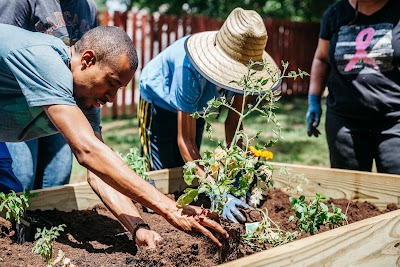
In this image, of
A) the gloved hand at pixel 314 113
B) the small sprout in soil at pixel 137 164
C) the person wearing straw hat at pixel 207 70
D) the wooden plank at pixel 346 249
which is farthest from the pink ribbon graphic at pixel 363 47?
the small sprout in soil at pixel 137 164

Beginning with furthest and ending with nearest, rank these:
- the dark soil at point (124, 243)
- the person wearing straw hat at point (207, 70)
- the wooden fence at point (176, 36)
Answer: the wooden fence at point (176, 36) < the person wearing straw hat at point (207, 70) < the dark soil at point (124, 243)

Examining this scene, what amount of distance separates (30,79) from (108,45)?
37 centimetres

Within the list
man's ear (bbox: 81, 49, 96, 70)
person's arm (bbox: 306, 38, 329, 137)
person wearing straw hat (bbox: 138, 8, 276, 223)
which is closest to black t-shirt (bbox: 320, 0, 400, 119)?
person's arm (bbox: 306, 38, 329, 137)

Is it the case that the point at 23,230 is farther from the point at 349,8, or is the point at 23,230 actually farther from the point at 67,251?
the point at 349,8

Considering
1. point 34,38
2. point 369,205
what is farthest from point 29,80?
point 369,205

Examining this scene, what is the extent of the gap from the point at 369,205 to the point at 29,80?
7.51ft

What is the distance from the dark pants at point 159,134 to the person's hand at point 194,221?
1.56 metres

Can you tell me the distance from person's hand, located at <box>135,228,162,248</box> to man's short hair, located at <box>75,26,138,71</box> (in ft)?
2.45

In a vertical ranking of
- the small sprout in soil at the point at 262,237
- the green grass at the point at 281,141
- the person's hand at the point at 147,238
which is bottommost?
the green grass at the point at 281,141

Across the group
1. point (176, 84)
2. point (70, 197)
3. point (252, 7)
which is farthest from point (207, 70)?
point (252, 7)

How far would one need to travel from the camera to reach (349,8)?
13.1 ft

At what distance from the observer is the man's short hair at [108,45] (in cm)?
Result: 258

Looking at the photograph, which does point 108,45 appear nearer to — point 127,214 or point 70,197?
point 127,214

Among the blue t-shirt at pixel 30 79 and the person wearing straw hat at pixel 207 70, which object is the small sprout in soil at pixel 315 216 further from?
the blue t-shirt at pixel 30 79
